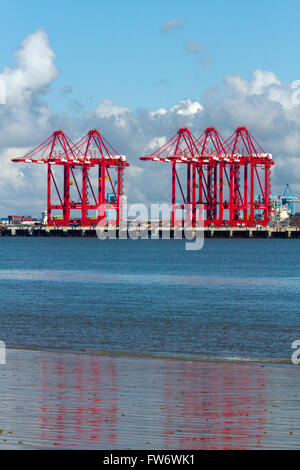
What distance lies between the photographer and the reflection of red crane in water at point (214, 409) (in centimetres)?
966

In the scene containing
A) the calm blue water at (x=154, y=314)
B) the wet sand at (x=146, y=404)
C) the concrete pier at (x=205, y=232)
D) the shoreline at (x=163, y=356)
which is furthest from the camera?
the concrete pier at (x=205, y=232)

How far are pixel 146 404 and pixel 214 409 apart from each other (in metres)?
1.10

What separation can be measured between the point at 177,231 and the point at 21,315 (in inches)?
5651

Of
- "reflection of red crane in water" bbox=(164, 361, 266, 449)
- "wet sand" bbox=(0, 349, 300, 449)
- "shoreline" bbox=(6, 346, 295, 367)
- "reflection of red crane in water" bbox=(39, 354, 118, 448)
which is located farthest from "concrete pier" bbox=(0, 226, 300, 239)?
"reflection of red crane in water" bbox=(164, 361, 266, 449)

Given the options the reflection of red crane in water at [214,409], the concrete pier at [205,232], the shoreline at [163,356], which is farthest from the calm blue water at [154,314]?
the concrete pier at [205,232]

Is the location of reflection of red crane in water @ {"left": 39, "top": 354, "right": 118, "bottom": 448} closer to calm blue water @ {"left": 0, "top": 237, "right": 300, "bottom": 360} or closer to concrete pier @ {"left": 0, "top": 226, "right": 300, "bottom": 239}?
calm blue water @ {"left": 0, "top": 237, "right": 300, "bottom": 360}

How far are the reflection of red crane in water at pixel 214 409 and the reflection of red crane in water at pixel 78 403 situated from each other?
0.92 m

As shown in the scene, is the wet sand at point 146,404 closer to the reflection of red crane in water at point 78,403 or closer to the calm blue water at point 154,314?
the reflection of red crane in water at point 78,403

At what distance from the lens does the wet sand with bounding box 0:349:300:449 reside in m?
9.59

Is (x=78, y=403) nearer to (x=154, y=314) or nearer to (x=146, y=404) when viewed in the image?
(x=146, y=404)

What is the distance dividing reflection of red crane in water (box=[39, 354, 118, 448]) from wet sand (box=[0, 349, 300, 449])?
0.05 ft

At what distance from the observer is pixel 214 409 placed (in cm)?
1164

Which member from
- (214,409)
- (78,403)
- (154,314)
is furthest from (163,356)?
(154,314)
